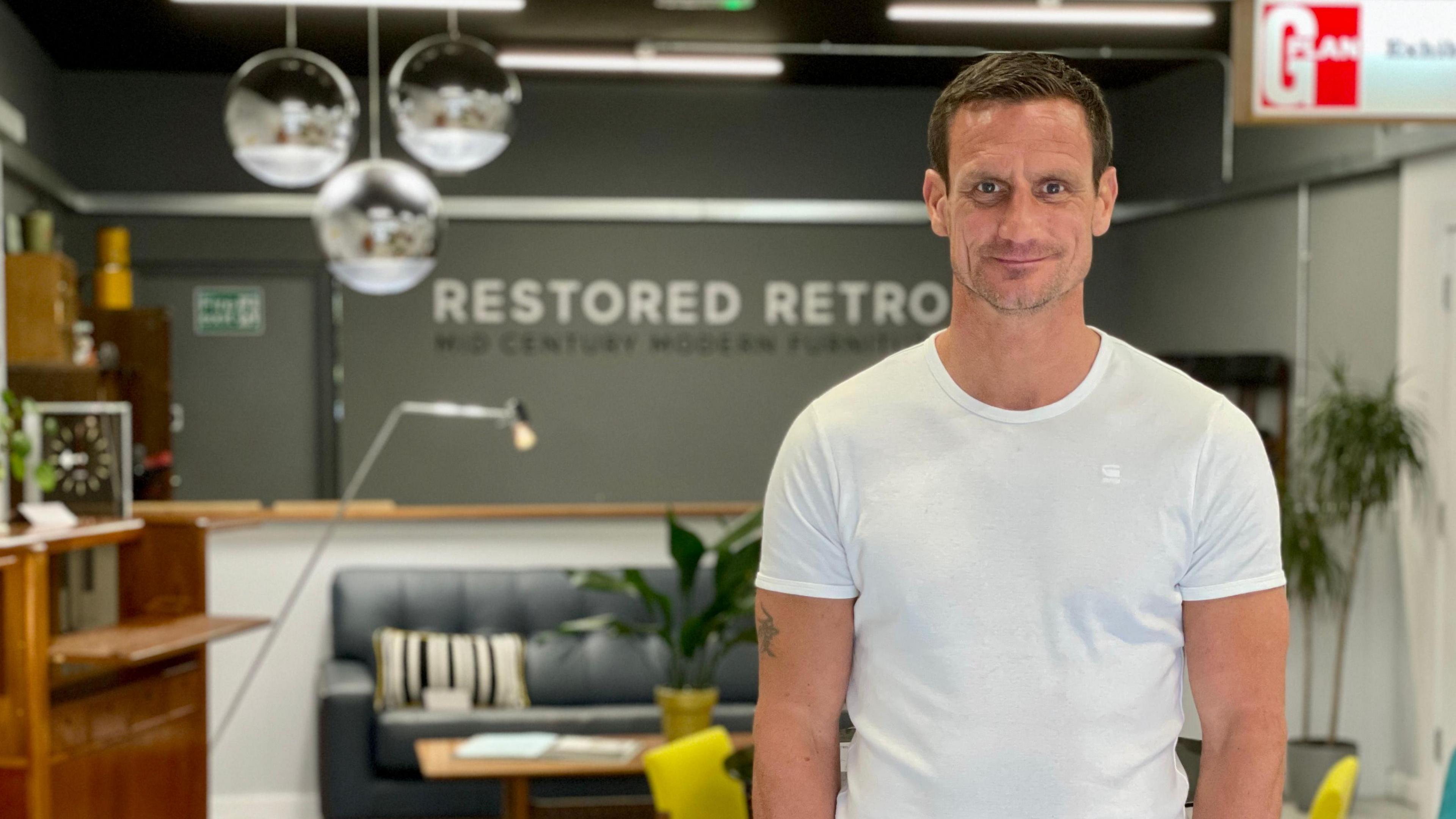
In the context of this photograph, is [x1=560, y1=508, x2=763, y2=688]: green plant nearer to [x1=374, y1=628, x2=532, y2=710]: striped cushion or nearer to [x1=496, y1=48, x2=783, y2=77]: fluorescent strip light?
[x1=374, y1=628, x2=532, y2=710]: striped cushion

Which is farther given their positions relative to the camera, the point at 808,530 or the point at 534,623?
the point at 534,623

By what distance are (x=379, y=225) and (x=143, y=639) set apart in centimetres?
128

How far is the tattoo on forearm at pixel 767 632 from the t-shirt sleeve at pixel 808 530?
3cm

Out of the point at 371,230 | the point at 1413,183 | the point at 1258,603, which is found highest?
the point at 1413,183

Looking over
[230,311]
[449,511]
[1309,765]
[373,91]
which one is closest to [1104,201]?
[449,511]

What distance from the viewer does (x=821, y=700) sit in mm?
1460

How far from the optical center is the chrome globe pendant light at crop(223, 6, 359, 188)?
3.36 m

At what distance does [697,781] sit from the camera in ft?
10.9

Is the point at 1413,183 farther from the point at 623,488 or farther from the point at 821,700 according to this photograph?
the point at 821,700

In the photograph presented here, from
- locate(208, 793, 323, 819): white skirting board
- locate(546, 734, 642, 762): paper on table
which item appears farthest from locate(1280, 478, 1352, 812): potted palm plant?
locate(208, 793, 323, 819): white skirting board

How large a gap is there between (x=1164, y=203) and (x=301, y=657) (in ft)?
17.3

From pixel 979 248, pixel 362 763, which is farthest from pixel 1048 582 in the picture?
pixel 362 763

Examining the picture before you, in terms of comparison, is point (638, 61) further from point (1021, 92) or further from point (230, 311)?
point (1021, 92)

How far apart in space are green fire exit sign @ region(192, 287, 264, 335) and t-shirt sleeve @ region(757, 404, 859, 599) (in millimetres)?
7452
